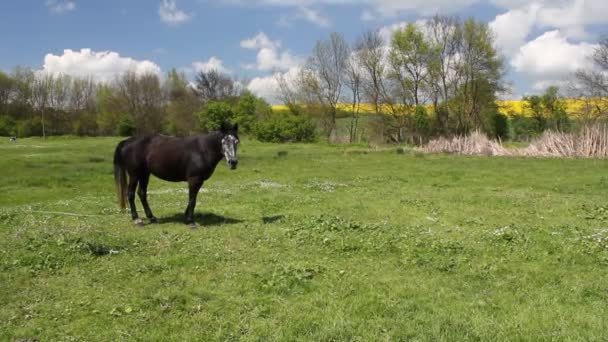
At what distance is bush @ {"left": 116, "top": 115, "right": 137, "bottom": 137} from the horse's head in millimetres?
82607

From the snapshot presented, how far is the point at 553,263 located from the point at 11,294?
9.68m

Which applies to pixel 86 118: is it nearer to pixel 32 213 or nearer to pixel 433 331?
pixel 32 213

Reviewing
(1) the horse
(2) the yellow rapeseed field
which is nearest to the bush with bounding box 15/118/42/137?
(2) the yellow rapeseed field

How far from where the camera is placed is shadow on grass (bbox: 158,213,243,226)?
46.6ft

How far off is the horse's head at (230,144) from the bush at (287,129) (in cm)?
5993

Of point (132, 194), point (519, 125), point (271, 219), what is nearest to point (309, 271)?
point (271, 219)

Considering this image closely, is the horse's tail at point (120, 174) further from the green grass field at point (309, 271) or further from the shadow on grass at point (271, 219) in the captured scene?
the shadow on grass at point (271, 219)

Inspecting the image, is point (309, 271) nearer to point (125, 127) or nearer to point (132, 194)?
point (132, 194)

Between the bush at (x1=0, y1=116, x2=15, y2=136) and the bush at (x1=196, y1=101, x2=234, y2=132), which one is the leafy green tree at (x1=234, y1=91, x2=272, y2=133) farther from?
the bush at (x1=0, y1=116, x2=15, y2=136)

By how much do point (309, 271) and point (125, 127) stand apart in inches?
3473

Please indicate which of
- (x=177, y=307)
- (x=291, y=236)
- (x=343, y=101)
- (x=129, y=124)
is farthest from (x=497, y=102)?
(x=177, y=307)

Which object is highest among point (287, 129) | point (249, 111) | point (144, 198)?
point (249, 111)

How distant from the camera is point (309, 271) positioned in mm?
9195

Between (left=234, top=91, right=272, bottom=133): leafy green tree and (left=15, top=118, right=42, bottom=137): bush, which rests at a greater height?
(left=234, top=91, right=272, bottom=133): leafy green tree
